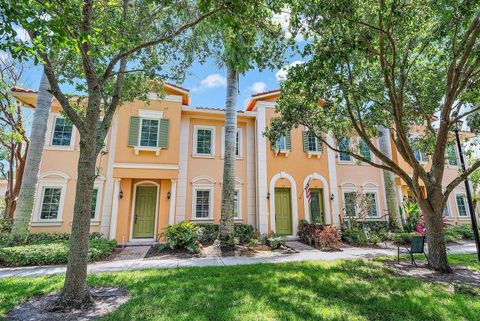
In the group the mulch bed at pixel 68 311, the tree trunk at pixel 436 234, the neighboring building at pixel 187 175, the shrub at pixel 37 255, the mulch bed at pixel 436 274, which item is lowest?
the mulch bed at pixel 68 311

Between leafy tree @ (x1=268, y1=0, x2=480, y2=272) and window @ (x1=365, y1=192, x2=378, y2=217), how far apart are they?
6730 mm

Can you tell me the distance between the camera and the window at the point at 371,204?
1466 centimetres

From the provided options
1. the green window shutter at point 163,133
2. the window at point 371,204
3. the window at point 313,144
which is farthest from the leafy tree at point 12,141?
the window at point 371,204

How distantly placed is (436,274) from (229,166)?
25.4 feet

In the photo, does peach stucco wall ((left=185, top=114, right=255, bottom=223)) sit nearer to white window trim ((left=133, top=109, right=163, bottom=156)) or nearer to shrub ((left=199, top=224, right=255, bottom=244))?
shrub ((left=199, top=224, right=255, bottom=244))

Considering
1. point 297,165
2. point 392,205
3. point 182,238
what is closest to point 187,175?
point 182,238

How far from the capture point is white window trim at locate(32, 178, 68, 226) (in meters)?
11.2

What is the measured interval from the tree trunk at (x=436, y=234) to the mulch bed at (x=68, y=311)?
8.14 meters

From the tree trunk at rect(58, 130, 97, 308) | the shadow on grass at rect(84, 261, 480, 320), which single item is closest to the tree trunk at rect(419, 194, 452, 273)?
the shadow on grass at rect(84, 261, 480, 320)

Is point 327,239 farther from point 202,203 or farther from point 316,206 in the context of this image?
point 202,203

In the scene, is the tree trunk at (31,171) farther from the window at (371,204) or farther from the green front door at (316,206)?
the window at (371,204)

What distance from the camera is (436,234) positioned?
6977 mm

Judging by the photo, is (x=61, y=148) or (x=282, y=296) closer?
(x=282, y=296)

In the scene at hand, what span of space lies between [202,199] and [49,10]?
10874 mm
